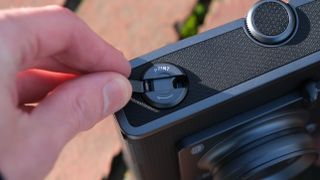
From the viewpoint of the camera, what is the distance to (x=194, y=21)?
1140 millimetres

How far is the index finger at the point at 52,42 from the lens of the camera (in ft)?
1.60

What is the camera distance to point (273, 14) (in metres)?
0.63

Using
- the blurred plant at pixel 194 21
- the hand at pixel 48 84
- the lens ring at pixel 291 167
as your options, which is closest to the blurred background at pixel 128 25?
the blurred plant at pixel 194 21

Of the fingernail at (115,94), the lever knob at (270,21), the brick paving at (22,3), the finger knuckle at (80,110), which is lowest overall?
the finger knuckle at (80,110)

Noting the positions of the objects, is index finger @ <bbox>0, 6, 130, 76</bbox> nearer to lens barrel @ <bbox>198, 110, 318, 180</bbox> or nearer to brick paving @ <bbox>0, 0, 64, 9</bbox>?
lens barrel @ <bbox>198, 110, 318, 180</bbox>

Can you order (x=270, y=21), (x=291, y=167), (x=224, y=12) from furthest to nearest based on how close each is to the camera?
(x=224, y=12), (x=291, y=167), (x=270, y=21)

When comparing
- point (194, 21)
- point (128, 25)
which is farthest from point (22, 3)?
point (194, 21)

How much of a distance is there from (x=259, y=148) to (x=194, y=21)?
49 centimetres

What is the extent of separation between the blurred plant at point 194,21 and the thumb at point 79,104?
0.57m

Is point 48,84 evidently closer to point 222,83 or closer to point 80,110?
point 80,110

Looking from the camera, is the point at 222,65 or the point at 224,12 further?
the point at 224,12

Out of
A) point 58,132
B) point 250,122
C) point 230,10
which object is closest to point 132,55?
point 230,10

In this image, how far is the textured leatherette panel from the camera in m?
0.61

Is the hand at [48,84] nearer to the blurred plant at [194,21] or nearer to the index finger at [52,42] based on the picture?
the index finger at [52,42]
